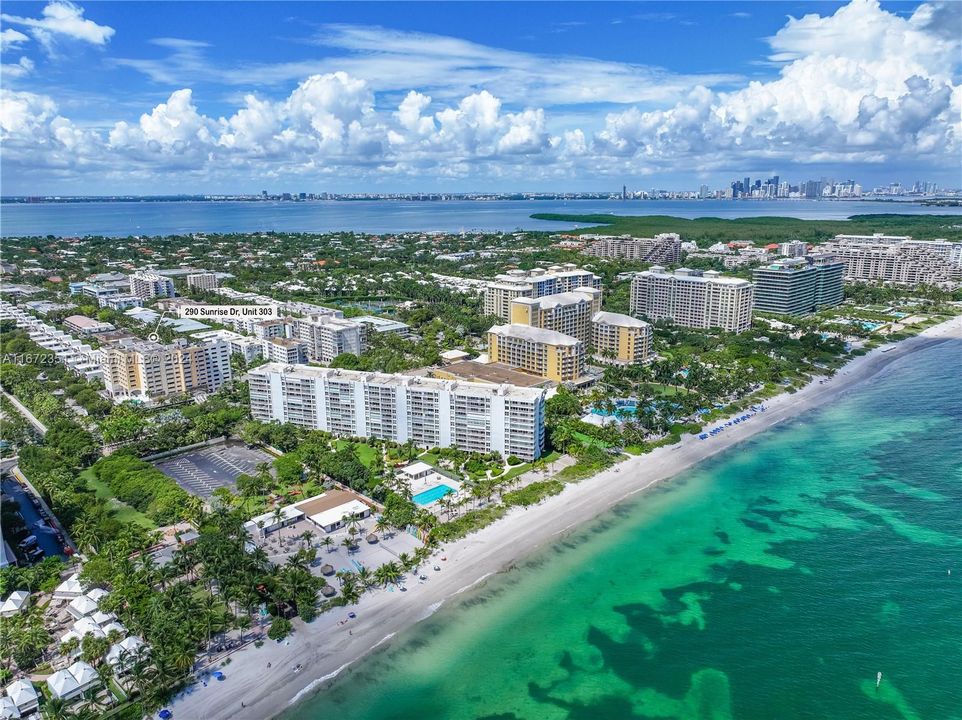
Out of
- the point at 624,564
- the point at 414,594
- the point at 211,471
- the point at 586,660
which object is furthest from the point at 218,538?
the point at 624,564

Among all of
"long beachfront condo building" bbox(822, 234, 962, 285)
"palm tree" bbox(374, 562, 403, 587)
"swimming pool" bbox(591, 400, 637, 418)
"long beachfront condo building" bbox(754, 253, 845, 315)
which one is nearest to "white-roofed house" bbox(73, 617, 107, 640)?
"palm tree" bbox(374, 562, 403, 587)

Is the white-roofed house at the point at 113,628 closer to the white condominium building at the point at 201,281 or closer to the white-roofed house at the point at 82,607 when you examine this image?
the white-roofed house at the point at 82,607

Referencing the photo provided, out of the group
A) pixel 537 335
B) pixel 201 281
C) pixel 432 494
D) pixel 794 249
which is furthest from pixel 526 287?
pixel 794 249

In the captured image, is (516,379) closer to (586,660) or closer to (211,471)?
(211,471)

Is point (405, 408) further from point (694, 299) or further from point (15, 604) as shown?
point (694, 299)

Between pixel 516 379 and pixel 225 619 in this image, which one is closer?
pixel 225 619

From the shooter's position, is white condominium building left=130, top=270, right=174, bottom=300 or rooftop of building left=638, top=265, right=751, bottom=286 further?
white condominium building left=130, top=270, right=174, bottom=300

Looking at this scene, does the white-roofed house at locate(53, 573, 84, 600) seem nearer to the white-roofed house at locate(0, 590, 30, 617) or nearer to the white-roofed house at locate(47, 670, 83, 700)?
the white-roofed house at locate(0, 590, 30, 617)
